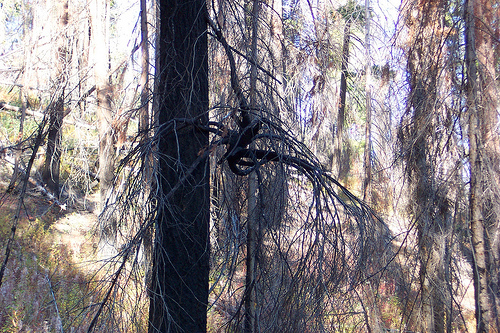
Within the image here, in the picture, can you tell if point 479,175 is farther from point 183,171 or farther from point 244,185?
point 183,171

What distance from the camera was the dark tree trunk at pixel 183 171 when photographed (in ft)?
11.3

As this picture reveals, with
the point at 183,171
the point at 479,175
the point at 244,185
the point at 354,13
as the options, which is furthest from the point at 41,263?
the point at 354,13

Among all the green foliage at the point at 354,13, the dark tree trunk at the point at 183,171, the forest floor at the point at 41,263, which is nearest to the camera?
the dark tree trunk at the point at 183,171

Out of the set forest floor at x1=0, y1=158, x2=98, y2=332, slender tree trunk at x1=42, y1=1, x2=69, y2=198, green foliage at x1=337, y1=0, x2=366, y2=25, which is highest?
green foliage at x1=337, y1=0, x2=366, y2=25

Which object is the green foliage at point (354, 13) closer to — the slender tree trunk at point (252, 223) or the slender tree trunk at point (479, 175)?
the slender tree trunk at point (479, 175)

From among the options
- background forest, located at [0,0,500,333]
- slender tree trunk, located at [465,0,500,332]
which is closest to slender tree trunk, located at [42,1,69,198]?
background forest, located at [0,0,500,333]

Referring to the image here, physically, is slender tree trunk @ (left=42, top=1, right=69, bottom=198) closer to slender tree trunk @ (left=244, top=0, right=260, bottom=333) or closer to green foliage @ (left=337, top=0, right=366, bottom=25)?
slender tree trunk @ (left=244, top=0, right=260, bottom=333)

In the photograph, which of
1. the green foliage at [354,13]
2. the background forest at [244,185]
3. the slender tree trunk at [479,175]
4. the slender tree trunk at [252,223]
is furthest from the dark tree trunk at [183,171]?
the green foliage at [354,13]

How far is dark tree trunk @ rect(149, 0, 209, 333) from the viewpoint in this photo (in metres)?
3.46

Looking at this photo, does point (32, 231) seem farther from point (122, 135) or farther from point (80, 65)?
point (122, 135)

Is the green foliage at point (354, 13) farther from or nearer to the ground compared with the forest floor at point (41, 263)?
farther from the ground

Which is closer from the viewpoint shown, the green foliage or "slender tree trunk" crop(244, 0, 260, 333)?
"slender tree trunk" crop(244, 0, 260, 333)

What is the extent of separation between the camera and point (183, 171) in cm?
334

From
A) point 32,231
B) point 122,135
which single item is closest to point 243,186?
point 122,135
